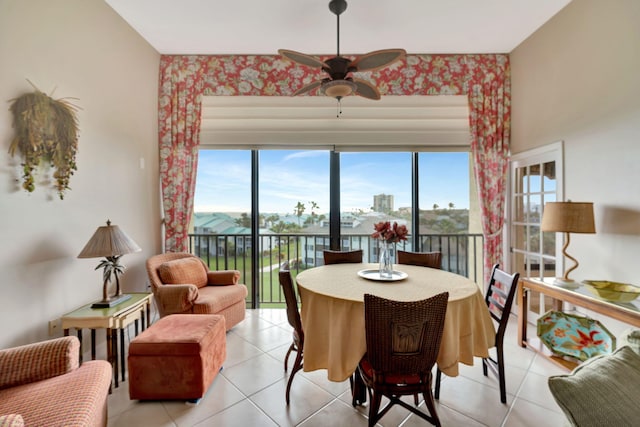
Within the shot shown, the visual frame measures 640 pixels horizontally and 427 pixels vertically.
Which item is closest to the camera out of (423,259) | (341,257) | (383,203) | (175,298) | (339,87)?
(339,87)

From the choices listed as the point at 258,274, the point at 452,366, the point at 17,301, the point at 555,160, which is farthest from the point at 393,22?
the point at 17,301

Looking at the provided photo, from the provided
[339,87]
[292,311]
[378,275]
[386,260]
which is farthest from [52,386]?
[339,87]

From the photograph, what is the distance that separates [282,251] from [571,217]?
3203 millimetres

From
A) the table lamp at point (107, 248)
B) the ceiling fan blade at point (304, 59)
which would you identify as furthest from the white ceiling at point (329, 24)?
the table lamp at point (107, 248)

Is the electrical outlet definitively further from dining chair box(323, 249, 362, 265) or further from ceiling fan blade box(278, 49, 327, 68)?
ceiling fan blade box(278, 49, 327, 68)

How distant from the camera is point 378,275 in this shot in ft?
6.96

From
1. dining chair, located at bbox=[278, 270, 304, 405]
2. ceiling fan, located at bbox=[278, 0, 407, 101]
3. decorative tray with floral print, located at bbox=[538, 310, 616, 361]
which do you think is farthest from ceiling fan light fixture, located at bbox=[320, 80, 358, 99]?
decorative tray with floral print, located at bbox=[538, 310, 616, 361]

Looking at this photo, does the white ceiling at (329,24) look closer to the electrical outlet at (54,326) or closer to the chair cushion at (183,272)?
the chair cushion at (183,272)

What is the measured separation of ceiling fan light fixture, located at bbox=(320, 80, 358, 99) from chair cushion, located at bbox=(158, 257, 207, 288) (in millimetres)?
2336

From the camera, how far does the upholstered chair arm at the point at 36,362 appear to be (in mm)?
1347

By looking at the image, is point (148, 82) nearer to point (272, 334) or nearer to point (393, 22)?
point (393, 22)

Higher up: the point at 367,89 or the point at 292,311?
the point at 367,89

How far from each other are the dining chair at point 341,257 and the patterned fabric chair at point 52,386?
183cm

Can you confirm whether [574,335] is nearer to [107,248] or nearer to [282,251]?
[282,251]
